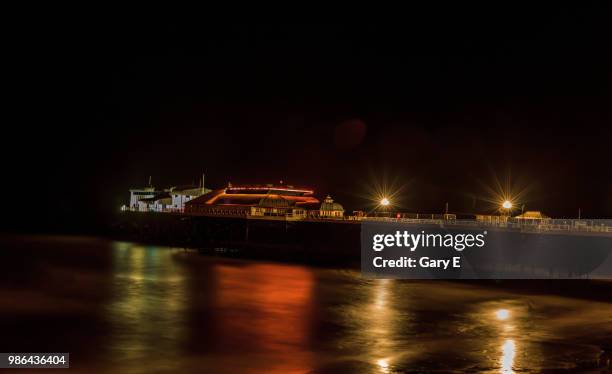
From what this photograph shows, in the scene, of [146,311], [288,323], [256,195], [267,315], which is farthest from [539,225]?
[256,195]

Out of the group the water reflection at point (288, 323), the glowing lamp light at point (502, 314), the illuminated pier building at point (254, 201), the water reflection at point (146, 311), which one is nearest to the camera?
the water reflection at point (288, 323)

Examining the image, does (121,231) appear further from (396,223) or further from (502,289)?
(502,289)

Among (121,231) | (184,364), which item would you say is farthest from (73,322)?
(121,231)

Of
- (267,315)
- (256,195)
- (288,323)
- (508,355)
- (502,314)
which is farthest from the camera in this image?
(256,195)

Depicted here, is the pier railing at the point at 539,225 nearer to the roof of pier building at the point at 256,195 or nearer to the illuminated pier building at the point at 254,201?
the illuminated pier building at the point at 254,201

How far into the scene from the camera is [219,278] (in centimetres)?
3216

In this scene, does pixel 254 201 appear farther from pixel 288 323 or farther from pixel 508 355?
pixel 508 355

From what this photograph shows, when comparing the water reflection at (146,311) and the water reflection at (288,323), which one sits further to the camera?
the water reflection at (146,311)

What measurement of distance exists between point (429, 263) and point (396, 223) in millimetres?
6111

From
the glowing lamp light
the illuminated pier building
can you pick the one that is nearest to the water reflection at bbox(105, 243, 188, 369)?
the glowing lamp light

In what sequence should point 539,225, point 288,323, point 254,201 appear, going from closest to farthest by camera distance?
point 288,323 → point 539,225 → point 254,201

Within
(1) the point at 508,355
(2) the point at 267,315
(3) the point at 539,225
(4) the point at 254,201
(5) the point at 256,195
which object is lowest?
(1) the point at 508,355

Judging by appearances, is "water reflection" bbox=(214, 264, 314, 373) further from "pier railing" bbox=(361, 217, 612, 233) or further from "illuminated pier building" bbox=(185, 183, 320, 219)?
"illuminated pier building" bbox=(185, 183, 320, 219)

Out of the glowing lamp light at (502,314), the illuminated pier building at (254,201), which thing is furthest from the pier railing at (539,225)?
the illuminated pier building at (254,201)
